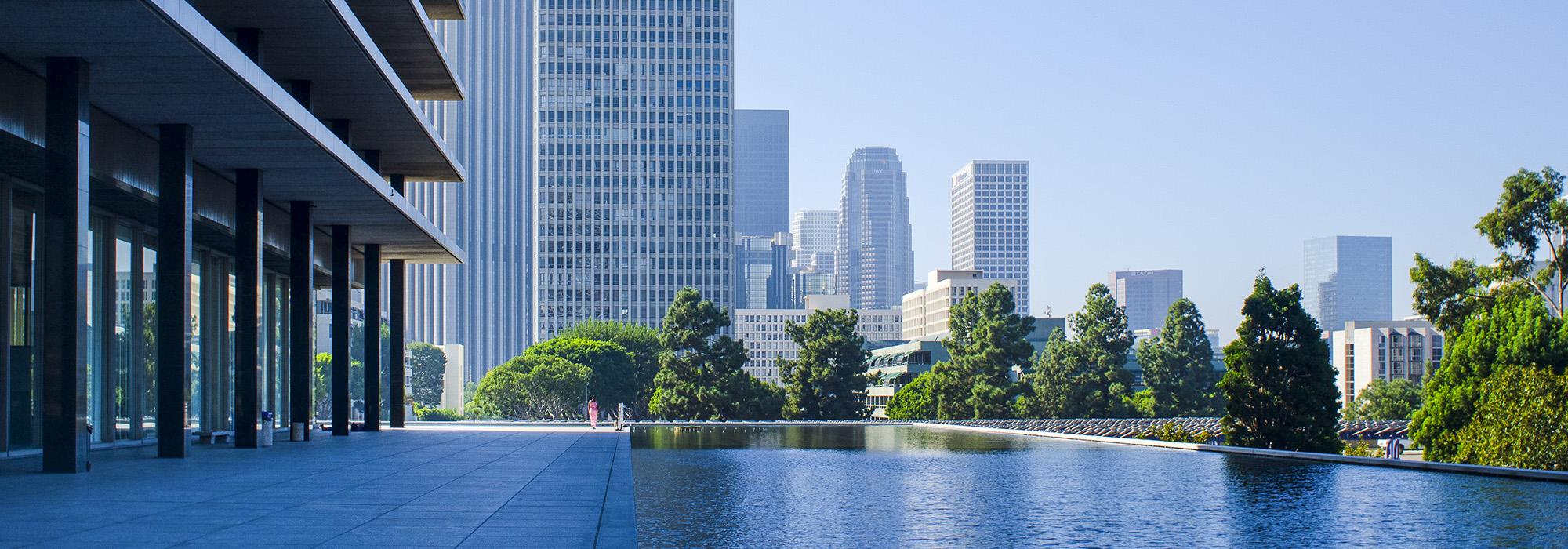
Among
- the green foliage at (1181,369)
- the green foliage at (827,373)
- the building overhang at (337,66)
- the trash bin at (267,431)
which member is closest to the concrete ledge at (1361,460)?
the building overhang at (337,66)

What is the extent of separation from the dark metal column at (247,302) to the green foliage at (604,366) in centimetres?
8235

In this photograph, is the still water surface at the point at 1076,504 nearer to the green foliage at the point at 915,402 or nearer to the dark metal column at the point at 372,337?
the dark metal column at the point at 372,337

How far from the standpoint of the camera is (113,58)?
73.5 feet

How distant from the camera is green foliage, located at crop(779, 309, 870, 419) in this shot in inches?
3472

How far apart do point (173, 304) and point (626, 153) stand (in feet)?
494

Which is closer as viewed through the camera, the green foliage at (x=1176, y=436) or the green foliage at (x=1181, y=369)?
the green foliage at (x=1176, y=436)

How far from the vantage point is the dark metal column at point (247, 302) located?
106 ft

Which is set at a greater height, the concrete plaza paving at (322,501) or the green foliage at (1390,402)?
the concrete plaza paving at (322,501)

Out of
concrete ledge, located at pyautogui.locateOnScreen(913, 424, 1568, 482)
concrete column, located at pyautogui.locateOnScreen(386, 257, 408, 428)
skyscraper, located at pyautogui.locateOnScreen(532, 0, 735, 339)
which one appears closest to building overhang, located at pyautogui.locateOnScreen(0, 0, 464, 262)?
concrete column, located at pyautogui.locateOnScreen(386, 257, 408, 428)

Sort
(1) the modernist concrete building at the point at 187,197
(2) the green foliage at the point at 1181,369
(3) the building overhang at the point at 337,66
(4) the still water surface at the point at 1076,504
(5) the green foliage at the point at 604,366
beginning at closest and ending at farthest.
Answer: (4) the still water surface at the point at 1076,504 → (1) the modernist concrete building at the point at 187,197 → (3) the building overhang at the point at 337,66 → (2) the green foliage at the point at 1181,369 → (5) the green foliage at the point at 604,366

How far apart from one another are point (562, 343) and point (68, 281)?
326 feet

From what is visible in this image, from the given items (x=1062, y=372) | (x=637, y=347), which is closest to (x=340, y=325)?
(x=1062, y=372)

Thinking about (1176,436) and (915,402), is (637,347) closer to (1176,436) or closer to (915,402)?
(915,402)

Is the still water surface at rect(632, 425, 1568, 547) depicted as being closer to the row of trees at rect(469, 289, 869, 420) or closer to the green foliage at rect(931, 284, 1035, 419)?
the green foliage at rect(931, 284, 1035, 419)
